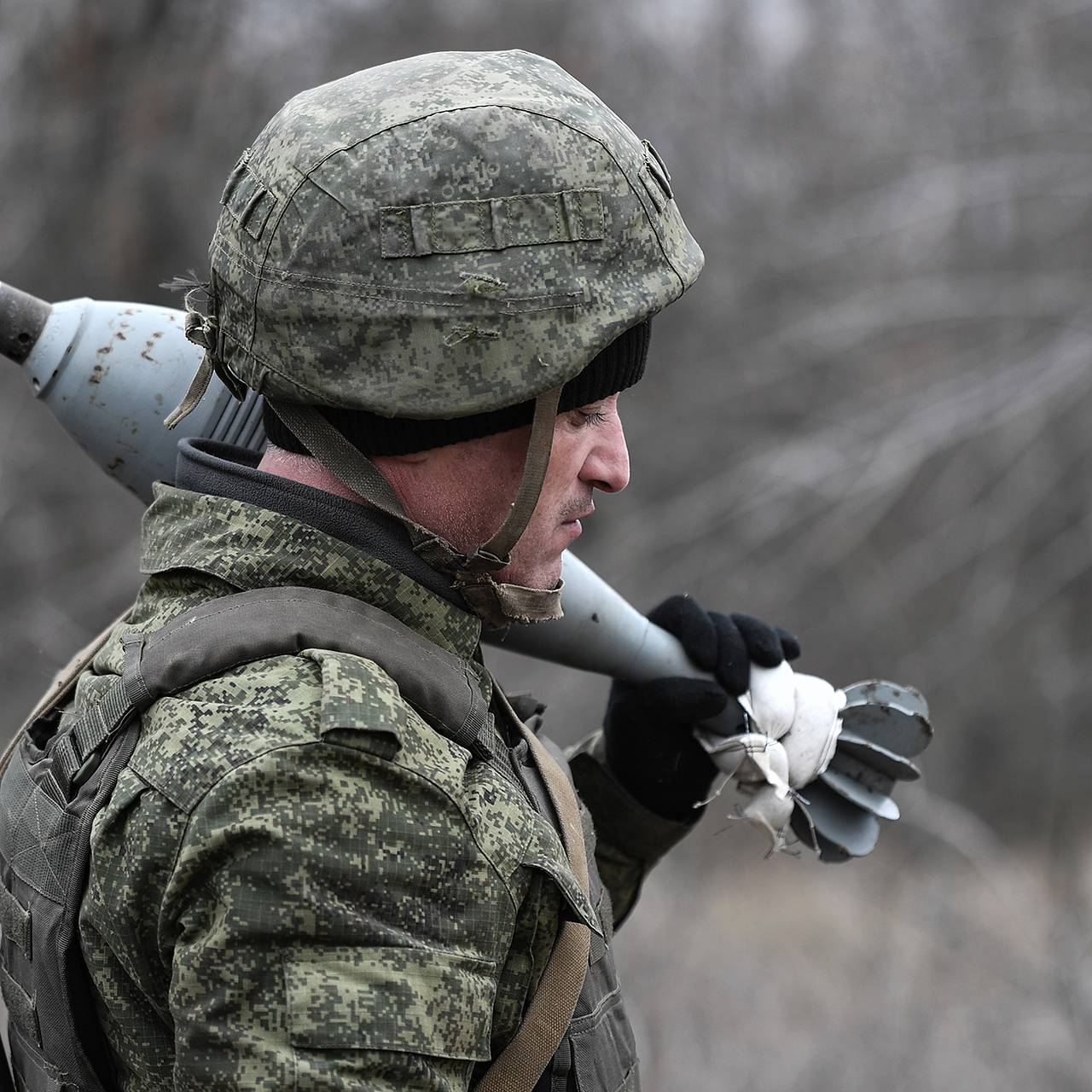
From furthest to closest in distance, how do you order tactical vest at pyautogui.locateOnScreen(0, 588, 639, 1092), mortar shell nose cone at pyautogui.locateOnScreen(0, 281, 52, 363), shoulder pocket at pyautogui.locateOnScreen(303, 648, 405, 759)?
mortar shell nose cone at pyautogui.locateOnScreen(0, 281, 52, 363) < tactical vest at pyautogui.locateOnScreen(0, 588, 639, 1092) < shoulder pocket at pyautogui.locateOnScreen(303, 648, 405, 759)

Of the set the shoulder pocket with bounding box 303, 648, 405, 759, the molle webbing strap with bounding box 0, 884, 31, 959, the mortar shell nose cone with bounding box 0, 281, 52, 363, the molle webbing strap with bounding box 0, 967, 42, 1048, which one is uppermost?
the mortar shell nose cone with bounding box 0, 281, 52, 363

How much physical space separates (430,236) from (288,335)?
0.26m

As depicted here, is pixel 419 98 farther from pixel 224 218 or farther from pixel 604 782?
pixel 604 782

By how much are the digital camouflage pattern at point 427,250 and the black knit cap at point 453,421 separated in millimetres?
61

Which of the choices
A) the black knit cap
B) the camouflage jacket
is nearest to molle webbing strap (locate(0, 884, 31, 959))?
the camouflage jacket

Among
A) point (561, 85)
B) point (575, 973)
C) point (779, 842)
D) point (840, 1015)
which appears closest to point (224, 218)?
point (561, 85)

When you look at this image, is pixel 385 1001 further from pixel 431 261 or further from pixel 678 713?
pixel 678 713

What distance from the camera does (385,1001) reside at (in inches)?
68.8

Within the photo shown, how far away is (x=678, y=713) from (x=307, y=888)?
1359 mm

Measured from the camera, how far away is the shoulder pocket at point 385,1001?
1713 mm

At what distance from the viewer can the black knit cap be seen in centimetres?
217

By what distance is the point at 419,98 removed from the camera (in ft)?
7.04

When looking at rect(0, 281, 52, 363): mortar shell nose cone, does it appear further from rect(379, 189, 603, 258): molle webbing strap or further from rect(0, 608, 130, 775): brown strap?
rect(379, 189, 603, 258): molle webbing strap

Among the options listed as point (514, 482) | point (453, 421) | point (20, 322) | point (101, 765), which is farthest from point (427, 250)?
point (20, 322)
